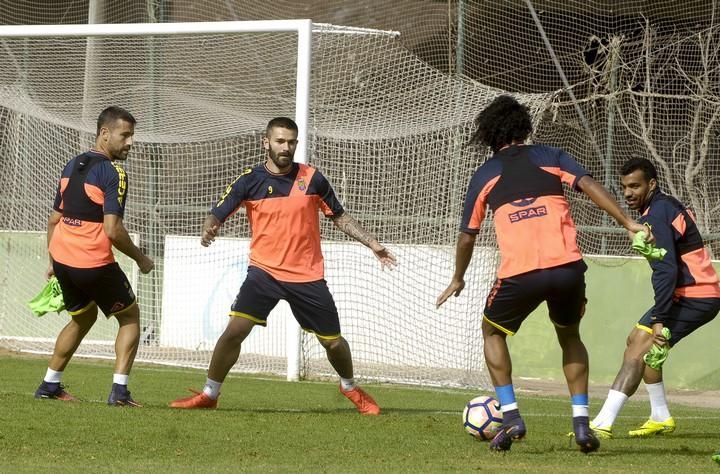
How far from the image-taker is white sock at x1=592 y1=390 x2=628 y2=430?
8.43 meters

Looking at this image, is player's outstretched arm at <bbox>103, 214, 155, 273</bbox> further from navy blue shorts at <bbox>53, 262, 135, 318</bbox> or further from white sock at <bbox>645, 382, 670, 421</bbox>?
white sock at <bbox>645, 382, 670, 421</bbox>

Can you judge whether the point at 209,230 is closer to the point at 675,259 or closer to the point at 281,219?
the point at 281,219

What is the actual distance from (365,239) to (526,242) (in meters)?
2.41

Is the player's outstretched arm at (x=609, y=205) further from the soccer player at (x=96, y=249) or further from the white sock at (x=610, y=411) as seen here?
the soccer player at (x=96, y=249)

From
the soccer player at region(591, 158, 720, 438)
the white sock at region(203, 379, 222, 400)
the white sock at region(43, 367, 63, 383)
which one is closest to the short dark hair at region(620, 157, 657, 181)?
the soccer player at region(591, 158, 720, 438)

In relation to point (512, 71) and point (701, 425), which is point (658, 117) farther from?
point (701, 425)

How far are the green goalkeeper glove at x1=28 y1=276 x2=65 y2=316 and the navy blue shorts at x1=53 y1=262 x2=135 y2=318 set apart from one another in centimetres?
59

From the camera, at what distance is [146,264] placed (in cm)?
909

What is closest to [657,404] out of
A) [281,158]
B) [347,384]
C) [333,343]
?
[347,384]

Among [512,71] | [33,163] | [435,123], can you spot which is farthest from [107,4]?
[435,123]

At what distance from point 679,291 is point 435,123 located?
6.50 meters

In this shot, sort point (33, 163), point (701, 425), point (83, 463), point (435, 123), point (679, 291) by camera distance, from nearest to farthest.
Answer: point (83, 463)
point (679, 291)
point (701, 425)
point (435, 123)
point (33, 163)

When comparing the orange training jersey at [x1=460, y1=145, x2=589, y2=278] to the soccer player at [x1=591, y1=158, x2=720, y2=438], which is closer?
the orange training jersey at [x1=460, y1=145, x2=589, y2=278]

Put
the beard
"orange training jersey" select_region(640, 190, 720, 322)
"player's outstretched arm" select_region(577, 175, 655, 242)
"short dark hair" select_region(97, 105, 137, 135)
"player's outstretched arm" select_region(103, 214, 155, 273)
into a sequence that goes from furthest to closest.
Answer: "short dark hair" select_region(97, 105, 137, 135) → the beard → "player's outstretched arm" select_region(103, 214, 155, 273) → "orange training jersey" select_region(640, 190, 720, 322) → "player's outstretched arm" select_region(577, 175, 655, 242)
